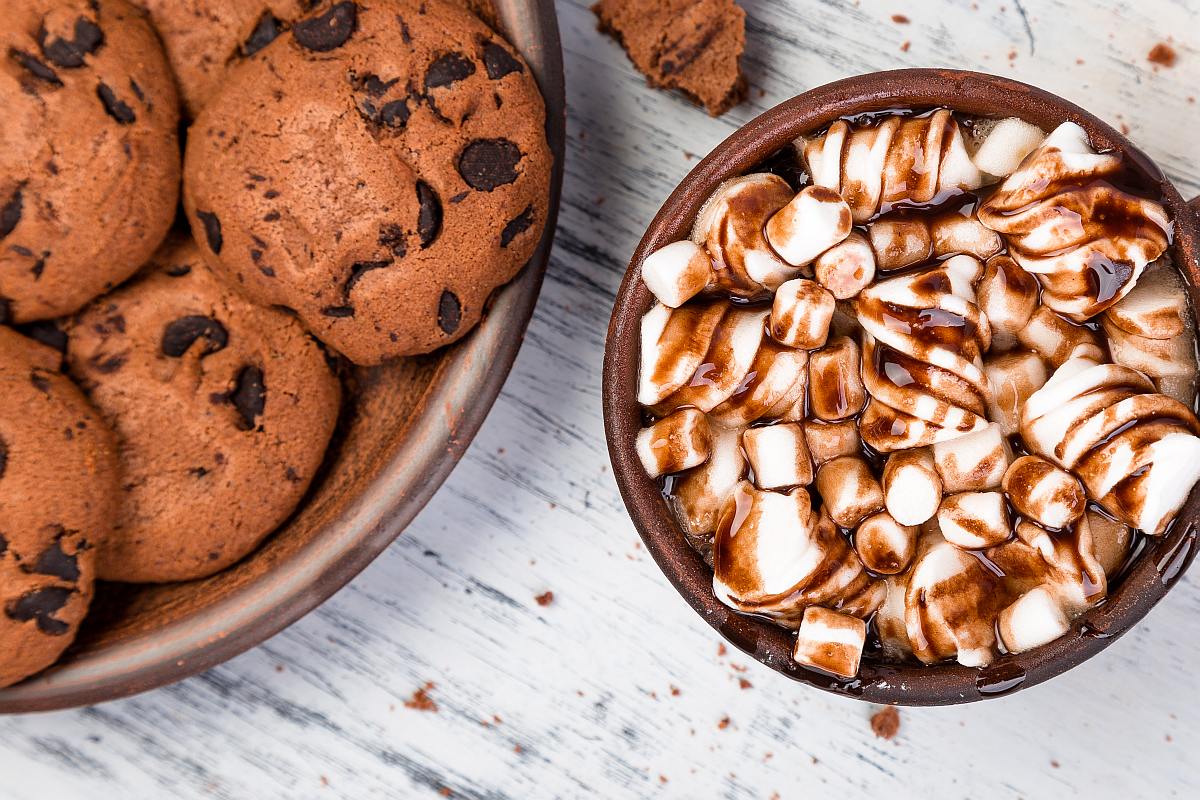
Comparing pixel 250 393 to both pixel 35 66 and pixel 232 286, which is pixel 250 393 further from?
pixel 35 66

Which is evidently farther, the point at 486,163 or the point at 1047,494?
the point at 486,163

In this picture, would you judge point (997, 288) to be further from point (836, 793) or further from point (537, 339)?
point (836, 793)

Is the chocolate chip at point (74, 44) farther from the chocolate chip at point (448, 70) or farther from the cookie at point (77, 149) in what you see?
the chocolate chip at point (448, 70)

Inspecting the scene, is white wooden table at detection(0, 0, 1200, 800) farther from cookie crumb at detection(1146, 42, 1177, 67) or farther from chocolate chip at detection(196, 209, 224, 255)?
chocolate chip at detection(196, 209, 224, 255)

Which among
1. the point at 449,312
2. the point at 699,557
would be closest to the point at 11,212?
the point at 449,312

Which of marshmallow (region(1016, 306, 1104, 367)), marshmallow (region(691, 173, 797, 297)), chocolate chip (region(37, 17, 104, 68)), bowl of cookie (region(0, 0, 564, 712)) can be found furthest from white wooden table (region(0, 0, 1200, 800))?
chocolate chip (region(37, 17, 104, 68))

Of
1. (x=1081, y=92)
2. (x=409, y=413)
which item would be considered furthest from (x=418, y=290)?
(x=1081, y=92)
